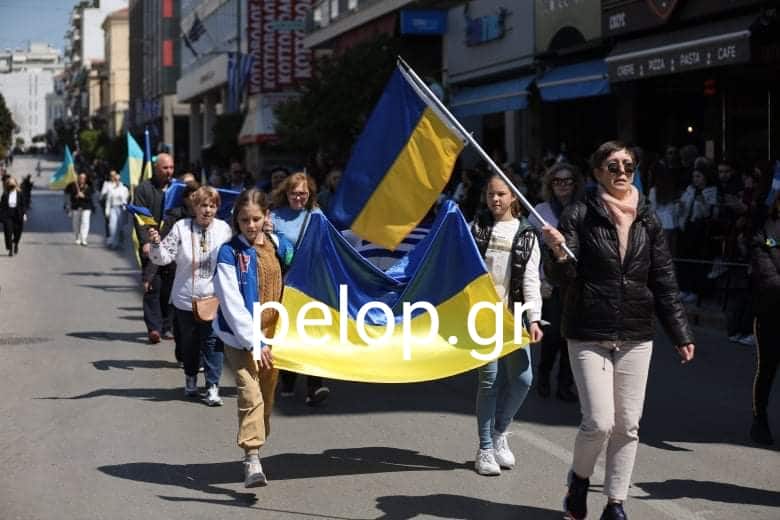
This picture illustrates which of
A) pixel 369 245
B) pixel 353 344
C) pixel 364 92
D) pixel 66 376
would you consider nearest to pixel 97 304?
pixel 66 376

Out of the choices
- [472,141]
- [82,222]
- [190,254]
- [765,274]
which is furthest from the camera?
[82,222]

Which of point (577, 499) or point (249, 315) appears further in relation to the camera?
point (249, 315)

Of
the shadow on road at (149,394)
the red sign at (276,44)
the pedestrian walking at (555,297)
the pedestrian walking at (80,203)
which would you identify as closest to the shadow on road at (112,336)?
the shadow on road at (149,394)

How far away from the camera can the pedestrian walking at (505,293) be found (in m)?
7.41

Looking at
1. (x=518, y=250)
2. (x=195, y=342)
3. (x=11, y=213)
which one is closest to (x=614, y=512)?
(x=518, y=250)

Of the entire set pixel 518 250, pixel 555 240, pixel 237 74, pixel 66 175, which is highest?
pixel 237 74

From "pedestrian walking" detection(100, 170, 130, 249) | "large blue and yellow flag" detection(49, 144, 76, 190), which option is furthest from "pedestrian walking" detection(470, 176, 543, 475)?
"large blue and yellow flag" detection(49, 144, 76, 190)

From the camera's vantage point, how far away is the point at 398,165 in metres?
7.33

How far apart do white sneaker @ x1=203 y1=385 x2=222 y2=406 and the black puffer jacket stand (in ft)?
13.7

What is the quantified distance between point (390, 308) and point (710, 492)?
80.7 inches

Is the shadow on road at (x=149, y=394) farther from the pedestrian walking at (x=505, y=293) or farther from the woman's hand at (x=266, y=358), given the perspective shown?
Answer: the pedestrian walking at (x=505, y=293)

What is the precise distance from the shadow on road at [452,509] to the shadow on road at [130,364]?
5402mm

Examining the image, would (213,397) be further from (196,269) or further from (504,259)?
(504,259)

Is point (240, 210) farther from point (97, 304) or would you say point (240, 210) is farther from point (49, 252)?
point (49, 252)
